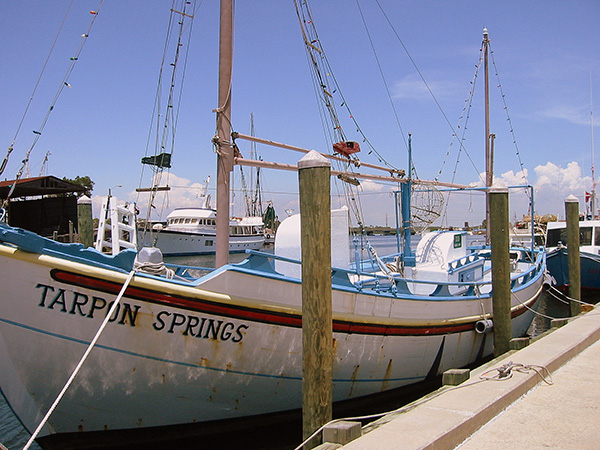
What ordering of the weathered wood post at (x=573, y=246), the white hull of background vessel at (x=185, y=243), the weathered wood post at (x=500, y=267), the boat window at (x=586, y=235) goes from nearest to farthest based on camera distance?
the weathered wood post at (x=500, y=267) < the weathered wood post at (x=573, y=246) < the boat window at (x=586, y=235) < the white hull of background vessel at (x=185, y=243)

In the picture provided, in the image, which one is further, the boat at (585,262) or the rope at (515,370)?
the boat at (585,262)

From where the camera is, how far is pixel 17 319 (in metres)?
5.02

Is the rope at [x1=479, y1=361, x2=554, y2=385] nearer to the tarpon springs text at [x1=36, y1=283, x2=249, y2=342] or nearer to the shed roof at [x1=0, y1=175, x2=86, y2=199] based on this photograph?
the tarpon springs text at [x1=36, y1=283, x2=249, y2=342]

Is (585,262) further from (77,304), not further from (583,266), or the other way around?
(77,304)

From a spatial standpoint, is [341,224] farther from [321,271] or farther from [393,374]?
[321,271]

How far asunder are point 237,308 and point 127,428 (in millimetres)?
1943

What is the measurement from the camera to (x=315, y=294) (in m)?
4.93

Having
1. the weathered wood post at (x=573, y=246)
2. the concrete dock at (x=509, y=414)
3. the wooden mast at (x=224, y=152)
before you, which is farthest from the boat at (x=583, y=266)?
the wooden mast at (x=224, y=152)

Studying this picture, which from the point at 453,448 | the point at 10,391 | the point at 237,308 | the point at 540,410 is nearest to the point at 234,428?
the point at 237,308

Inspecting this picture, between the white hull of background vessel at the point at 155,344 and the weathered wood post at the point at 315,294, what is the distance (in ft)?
4.11

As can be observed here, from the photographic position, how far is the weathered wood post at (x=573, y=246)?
1259 cm

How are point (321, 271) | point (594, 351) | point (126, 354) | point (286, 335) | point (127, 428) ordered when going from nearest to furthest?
1. point (321, 271)
2. point (126, 354)
3. point (127, 428)
4. point (286, 335)
5. point (594, 351)

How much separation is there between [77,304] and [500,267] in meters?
7.11

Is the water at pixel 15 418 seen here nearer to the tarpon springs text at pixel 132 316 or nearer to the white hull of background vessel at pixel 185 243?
the tarpon springs text at pixel 132 316
